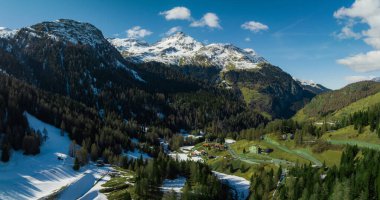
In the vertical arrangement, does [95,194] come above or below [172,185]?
below

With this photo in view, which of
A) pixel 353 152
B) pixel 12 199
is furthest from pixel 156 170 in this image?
pixel 353 152

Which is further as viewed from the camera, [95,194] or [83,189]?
[83,189]

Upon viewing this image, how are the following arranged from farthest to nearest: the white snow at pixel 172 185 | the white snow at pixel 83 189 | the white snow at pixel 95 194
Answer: the white snow at pixel 172 185
the white snow at pixel 83 189
the white snow at pixel 95 194

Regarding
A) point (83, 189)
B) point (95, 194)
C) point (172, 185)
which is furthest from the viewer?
point (172, 185)

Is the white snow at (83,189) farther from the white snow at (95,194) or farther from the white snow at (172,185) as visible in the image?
the white snow at (172,185)

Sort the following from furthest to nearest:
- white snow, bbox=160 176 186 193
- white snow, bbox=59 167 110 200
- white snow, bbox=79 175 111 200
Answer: white snow, bbox=160 176 186 193
white snow, bbox=59 167 110 200
white snow, bbox=79 175 111 200

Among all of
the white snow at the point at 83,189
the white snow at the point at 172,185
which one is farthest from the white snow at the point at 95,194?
the white snow at the point at 172,185

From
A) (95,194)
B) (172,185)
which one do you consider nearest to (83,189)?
(95,194)

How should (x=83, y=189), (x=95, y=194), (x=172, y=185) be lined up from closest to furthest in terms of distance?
(x=95, y=194)
(x=83, y=189)
(x=172, y=185)

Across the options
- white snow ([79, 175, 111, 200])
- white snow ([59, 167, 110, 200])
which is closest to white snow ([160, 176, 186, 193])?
white snow ([79, 175, 111, 200])

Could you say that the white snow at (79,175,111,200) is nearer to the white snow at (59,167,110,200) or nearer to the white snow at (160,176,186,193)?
the white snow at (59,167,110,200)

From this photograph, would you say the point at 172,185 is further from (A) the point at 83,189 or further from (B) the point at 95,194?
(A) the point at 83,189
